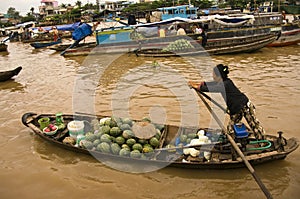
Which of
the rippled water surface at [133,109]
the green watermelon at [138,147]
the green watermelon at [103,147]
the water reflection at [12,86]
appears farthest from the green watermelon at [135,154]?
the water reflection at [12,86]

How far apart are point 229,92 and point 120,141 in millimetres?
1906

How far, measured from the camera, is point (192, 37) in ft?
45.6

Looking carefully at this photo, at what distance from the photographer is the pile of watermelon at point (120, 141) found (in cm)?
419

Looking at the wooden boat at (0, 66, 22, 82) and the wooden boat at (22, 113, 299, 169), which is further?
the wooden boat at (0, 66, 22, 82)

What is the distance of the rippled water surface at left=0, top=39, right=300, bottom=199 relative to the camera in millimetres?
3910

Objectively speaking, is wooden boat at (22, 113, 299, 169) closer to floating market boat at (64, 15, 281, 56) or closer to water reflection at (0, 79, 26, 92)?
water reflection at (0, 79, 26, 92)

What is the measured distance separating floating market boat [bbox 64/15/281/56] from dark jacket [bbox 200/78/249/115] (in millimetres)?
9527

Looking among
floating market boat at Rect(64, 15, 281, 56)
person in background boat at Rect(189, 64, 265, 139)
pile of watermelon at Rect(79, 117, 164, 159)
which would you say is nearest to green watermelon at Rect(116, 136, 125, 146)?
pile of watermelon at Rect(79, 117, 164, 159)

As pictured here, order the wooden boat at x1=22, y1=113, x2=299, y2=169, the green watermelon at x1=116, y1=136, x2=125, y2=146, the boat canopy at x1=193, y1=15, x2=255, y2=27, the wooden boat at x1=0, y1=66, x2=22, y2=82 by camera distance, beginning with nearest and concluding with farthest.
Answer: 1. the wooden boat at x1=22, y1=113, x2=299, y2=169
2. the green watermelon at x1=116, y1=136, x2=125, y2=146
3. the wooden boat at x1=0, y1=66, x2=22, y2=82
4. the boat canopy at x1=193, y1=15, x2=255, y2=27

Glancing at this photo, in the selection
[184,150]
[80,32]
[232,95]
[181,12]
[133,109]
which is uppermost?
[181,12]

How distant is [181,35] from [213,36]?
1.63 meters

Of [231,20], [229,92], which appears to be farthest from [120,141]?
[231,20]

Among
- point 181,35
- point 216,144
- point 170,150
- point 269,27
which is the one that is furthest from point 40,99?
point 269,27

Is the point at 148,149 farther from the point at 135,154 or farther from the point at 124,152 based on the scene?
the point at 124,152
